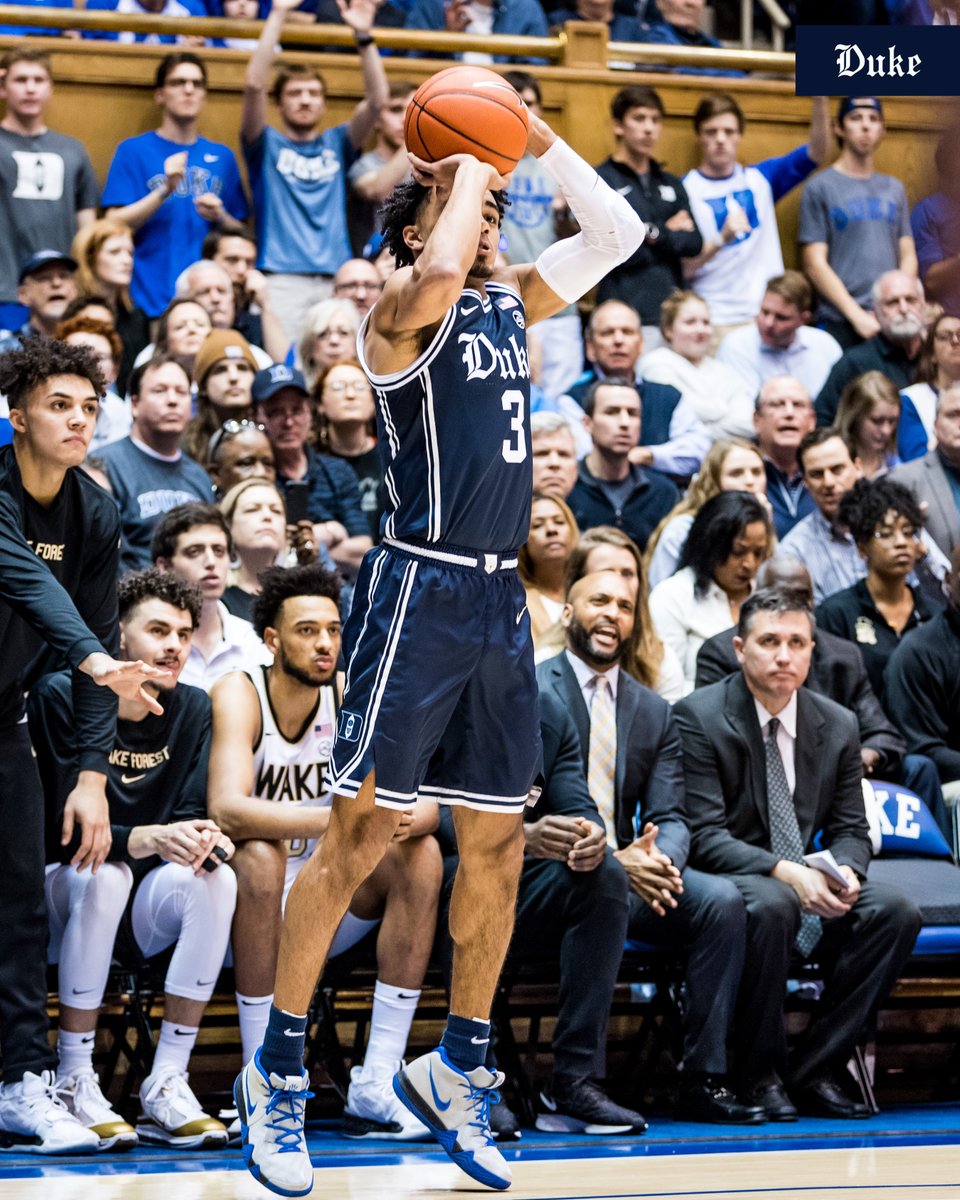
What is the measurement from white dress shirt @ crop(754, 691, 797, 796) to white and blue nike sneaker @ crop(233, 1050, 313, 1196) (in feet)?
7.48

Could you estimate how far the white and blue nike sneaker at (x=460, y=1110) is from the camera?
3541 millimetres

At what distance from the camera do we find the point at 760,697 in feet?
17.5

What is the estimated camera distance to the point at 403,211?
365cm

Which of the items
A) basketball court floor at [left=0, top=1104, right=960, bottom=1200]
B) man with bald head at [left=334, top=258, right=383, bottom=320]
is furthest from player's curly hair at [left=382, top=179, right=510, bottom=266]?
man with bald head at [left=334, top=258, right=383, bottom=320]

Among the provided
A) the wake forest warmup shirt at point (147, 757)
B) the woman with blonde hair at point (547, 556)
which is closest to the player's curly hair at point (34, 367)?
the wake forest warmup shirt at point (147, 757)

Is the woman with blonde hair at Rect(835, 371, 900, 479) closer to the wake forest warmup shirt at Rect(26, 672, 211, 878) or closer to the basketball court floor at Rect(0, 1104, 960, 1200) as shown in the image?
the basketball court floor at Rect(0, 1104, 960, 1200)

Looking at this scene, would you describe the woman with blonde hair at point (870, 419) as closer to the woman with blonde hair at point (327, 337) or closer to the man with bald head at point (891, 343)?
the man with bald head at point (891, 343)

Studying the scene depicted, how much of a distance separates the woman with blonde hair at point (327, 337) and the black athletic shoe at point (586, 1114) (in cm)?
→ 367

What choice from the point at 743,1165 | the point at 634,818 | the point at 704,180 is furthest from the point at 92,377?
the point at 704,180

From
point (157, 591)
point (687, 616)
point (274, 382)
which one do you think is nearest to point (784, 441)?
point (687, 616)

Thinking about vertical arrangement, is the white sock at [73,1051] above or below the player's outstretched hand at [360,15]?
below

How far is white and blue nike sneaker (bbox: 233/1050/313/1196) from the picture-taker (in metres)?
3.32

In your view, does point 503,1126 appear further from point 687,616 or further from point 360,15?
point 360,15

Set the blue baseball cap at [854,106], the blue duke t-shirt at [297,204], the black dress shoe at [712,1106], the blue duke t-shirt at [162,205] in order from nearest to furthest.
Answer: the black dress shoe at [712,1106]
the blue duke t-shirt at [162,205]
the blue duke t-shirt at [297,204]
the blue baseball cap at [854,106]
